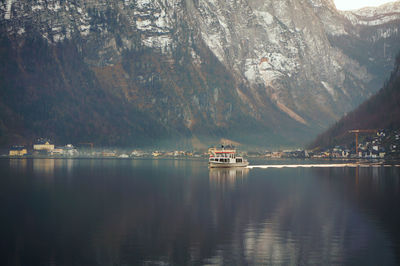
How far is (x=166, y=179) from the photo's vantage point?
189625mm

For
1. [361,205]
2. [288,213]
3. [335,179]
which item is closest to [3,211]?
[288,213]

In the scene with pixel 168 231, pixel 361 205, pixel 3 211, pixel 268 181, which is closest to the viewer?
pixel 168 231

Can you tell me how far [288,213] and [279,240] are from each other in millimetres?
25395

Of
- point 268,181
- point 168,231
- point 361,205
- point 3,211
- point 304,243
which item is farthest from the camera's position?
point 268,181

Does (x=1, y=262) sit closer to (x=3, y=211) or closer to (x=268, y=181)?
(x=3, y=211)

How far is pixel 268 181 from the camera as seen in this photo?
186 meters

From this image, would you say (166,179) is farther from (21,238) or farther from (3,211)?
(21,238)

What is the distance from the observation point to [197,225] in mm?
97188

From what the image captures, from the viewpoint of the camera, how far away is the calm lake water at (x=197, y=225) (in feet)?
252

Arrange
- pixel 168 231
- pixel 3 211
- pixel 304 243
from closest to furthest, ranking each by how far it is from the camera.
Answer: pixel 304 243 → pixel 168 231 → pixel 3 211

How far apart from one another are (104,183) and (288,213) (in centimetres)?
6781

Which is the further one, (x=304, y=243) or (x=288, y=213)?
(x=288, y=213)

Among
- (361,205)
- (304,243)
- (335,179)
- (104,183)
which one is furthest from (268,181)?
(304,243)

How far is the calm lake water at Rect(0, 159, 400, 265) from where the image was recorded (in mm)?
76875
